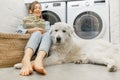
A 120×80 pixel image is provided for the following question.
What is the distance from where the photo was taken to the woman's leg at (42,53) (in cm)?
166

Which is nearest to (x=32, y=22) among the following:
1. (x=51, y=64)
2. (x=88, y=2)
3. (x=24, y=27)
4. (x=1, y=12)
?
(x=24, y=27)

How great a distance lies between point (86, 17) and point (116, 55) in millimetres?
1344

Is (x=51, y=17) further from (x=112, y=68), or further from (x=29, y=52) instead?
(x=112, y=68)

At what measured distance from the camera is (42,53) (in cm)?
197

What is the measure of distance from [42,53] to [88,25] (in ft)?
5.16

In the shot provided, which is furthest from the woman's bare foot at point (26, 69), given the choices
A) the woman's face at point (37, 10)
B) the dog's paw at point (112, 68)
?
the woman's face at point (37, 10)

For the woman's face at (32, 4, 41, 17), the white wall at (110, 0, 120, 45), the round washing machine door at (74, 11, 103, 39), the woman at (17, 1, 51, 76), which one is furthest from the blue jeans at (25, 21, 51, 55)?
the white wall at (110, 0, 120, 45)

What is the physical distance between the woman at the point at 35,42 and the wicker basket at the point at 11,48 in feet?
0.47

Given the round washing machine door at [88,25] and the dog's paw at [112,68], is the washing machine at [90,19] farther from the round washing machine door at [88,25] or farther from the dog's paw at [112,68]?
the dog's paw at [112,68]

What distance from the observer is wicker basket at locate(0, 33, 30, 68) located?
2.00 metres

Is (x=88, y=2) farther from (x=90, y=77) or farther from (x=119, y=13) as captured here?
(x=90, y=77)

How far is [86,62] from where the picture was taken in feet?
7.79

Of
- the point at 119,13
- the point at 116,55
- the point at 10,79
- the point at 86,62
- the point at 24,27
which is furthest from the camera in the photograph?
the point at 119,13

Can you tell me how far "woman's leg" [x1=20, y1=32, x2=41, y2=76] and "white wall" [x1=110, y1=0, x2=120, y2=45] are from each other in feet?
4.75
